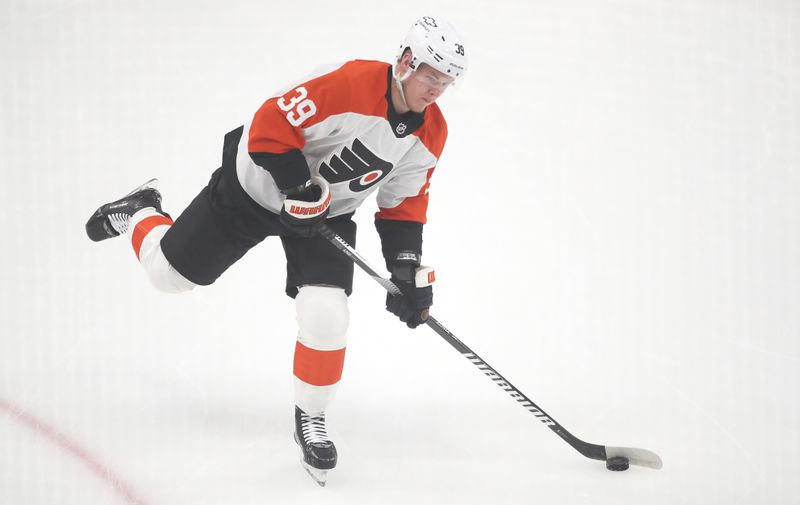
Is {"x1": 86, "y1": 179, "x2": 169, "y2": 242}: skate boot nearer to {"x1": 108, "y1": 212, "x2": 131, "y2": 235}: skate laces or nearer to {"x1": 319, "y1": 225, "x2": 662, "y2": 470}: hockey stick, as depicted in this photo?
{"x1": 108, "y1": 212, "x2": 131, "y2": 235}: skate laces

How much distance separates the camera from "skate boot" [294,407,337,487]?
2162mm

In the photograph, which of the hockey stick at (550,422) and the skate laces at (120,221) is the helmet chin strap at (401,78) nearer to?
the hockey stick at (550,422)

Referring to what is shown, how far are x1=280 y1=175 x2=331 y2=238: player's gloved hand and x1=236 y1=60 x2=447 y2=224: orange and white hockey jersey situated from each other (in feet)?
0.15

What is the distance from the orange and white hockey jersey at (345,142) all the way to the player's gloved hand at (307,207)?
5cm

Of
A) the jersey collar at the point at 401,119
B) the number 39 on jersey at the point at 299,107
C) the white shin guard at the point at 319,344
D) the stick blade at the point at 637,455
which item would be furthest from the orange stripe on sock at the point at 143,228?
the stick blade at the point at 637,455

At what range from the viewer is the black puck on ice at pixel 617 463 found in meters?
2.29

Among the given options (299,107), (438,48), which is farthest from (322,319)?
(438,48)

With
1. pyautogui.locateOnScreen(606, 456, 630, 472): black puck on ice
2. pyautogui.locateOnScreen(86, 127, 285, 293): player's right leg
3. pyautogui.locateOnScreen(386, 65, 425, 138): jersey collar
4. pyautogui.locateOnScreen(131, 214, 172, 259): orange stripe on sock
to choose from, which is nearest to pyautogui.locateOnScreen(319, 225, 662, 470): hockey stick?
pyautogui.locateOnScreen(606, 456, 630, 472): black puck on ice

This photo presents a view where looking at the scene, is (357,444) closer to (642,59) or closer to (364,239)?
(364,239)

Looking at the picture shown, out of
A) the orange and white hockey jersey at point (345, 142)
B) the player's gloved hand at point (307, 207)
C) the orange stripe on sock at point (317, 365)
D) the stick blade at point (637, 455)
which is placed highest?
the orange and white hockey jersey at point (345, 142)

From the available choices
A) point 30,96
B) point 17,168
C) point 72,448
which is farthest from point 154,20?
point 72,448

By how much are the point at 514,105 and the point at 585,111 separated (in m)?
0.43

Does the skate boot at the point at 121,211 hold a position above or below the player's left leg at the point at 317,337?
above

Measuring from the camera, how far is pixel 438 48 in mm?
2123
